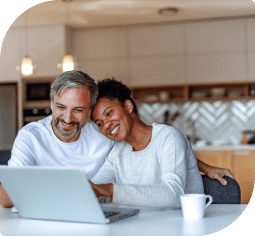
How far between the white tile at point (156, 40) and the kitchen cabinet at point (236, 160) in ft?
Result: 5.81

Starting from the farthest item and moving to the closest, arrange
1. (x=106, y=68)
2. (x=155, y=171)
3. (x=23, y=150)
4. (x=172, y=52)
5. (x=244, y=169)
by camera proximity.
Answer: (x=106, y=68)
(x=172, y=52)
(x=244, y=169)
(x=23, y=150)
(x=155, y=171)

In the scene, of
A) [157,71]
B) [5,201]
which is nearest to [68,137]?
[5,201]

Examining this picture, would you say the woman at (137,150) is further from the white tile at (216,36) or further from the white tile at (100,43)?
the white tile at (100,43)

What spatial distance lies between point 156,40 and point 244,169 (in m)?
2.45

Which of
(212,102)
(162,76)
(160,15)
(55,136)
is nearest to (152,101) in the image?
(162,76)

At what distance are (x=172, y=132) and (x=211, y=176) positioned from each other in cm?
35

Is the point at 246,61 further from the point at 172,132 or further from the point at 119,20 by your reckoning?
the point at 172,132

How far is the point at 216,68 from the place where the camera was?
5680 mm

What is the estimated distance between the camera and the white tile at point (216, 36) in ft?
18.6

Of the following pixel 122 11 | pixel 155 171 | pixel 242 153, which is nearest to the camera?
pixel 155 171

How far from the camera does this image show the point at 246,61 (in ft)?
18.3

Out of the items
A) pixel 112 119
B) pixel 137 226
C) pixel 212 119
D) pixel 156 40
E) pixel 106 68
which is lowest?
pixel 137 226

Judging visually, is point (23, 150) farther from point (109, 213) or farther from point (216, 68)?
point (216, 68)

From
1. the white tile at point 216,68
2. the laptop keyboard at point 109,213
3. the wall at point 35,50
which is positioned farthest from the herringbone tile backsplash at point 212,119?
the laptop keyboard at point 109,213
